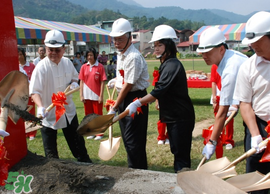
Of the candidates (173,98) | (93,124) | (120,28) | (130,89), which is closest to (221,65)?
(173,98)

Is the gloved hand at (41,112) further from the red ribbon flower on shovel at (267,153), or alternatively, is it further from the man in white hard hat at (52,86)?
the red ribbon flower on shovel at (267,153)

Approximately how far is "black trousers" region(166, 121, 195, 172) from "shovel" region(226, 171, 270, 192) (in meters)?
0.98

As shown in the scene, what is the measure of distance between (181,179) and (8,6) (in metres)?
2.02

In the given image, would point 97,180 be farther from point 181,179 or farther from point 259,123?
point 259,123

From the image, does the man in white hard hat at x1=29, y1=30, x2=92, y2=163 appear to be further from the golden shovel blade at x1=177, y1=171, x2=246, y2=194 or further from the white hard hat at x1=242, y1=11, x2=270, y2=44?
the white hard hat at x1=242, y1=11, x2=270, y2=44

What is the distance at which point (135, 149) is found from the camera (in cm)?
293

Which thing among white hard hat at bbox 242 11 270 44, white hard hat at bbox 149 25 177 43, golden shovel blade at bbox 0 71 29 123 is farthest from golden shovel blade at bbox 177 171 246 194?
white hard hat at bbox 149 25 177 43

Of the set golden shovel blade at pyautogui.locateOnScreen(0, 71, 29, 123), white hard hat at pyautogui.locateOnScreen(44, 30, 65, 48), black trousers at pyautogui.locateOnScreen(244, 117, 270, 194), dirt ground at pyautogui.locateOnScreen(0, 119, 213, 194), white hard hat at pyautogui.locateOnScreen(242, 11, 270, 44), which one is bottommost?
dirt ground at pyautogui.locateOnScreen(0, 119, 213, 194)

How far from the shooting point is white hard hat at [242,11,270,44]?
1.85 metres

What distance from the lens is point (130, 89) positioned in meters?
2.89

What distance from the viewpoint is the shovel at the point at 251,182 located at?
1.69 meters

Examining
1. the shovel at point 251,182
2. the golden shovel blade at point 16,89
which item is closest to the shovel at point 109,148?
the golden shovel blade at point 16,89

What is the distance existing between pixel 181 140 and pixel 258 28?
53.1 inches

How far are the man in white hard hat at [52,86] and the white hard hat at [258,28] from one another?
2.12 metres
